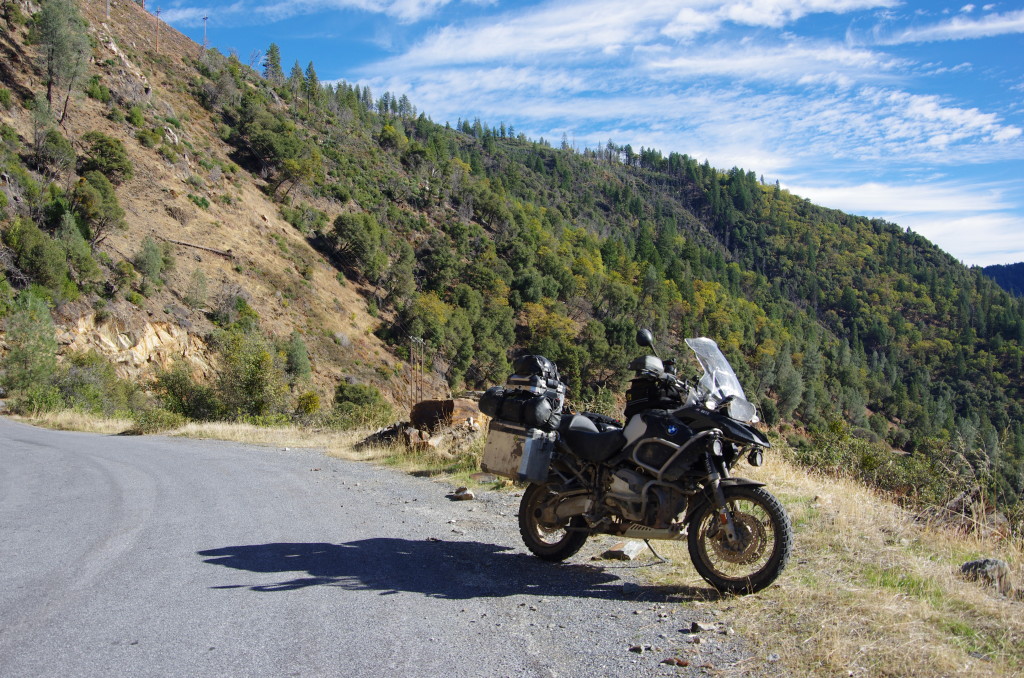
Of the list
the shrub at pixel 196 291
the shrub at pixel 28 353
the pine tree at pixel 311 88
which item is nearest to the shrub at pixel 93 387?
the shrub at pixel 28 353

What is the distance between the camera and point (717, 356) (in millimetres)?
4840

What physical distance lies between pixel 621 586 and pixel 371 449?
8196 mm

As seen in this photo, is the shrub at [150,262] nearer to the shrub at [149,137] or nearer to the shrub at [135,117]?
the shrub at [149,137]

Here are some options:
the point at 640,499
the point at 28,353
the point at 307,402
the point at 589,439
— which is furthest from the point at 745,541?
the point at 307,402

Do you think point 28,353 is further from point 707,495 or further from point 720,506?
point 720,506

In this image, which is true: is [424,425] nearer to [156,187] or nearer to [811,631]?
[811,631]

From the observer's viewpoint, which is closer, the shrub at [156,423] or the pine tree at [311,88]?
the shrub at [156,423]

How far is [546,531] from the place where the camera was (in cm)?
541

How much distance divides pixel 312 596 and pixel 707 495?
8.63ft

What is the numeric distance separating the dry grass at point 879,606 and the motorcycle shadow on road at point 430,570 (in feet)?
1.66

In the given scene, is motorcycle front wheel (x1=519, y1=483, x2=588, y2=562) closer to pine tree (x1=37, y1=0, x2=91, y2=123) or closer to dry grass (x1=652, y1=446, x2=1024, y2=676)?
dry grass (x1=652, y1=446, x2=1024, y2=676)

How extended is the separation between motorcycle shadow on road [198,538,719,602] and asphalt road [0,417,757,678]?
0.07ft

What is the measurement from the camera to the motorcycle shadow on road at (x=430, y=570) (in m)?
4.42

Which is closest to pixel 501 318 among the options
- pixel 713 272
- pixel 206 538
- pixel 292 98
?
pixel 292 98
